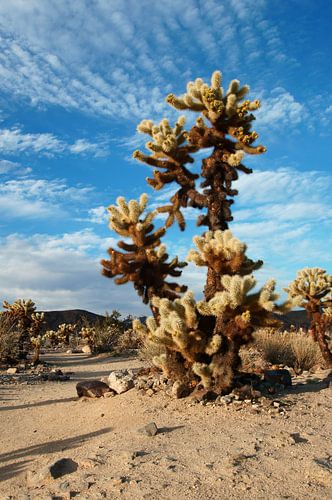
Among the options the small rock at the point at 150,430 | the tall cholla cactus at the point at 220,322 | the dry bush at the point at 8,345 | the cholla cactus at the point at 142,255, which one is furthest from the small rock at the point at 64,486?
the dry bush at the point at 8,345

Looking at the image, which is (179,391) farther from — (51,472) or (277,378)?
(51,472)

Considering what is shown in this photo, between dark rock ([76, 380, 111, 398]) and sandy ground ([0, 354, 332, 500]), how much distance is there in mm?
279

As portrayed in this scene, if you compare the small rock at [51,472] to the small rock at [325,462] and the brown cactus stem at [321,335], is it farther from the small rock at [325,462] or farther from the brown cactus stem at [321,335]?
the brown cactus stem at [321,335]

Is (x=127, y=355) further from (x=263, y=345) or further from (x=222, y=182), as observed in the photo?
(x=222, y=182)

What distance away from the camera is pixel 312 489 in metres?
3.55

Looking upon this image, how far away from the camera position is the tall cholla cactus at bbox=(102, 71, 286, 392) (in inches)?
229

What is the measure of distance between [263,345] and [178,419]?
6397mm

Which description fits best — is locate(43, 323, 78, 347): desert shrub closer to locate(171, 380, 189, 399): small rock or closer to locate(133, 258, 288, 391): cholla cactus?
locate(171, 380, 189, 399): small rock

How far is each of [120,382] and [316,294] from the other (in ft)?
14.5

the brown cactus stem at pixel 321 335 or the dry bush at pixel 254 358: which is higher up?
the brown cactus stem at pixel 321 335

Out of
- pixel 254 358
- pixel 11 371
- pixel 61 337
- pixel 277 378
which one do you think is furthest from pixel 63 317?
pixel 277 378

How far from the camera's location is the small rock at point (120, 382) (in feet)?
23.9

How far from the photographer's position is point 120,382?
24.1 ft

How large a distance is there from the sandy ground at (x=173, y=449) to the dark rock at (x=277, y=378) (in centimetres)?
30
